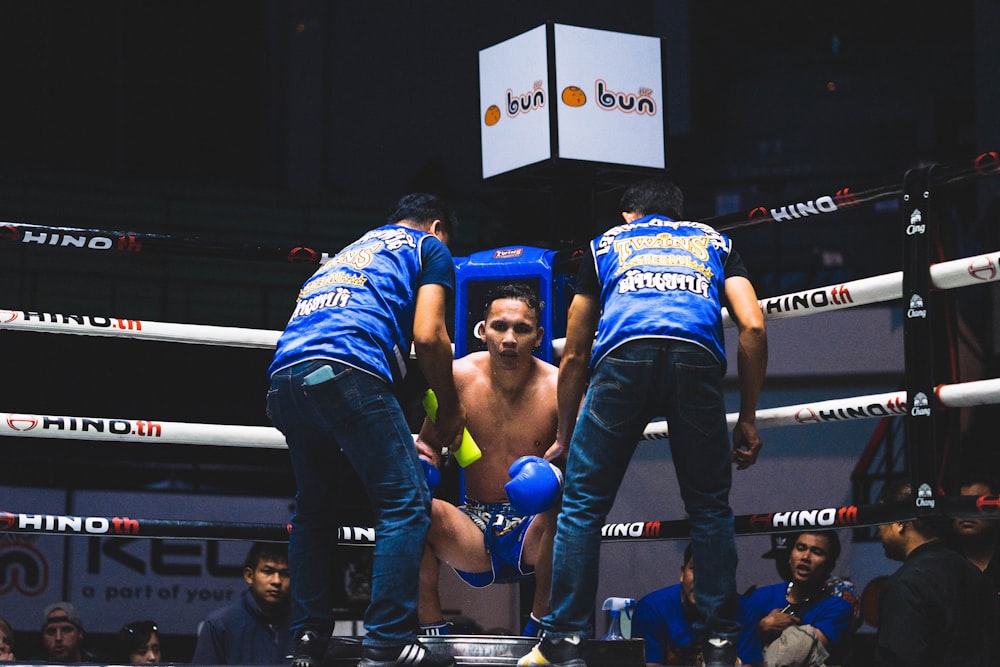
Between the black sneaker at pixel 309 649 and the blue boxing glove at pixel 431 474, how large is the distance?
518 millimetres

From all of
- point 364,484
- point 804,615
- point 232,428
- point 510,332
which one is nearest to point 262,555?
point 232,428

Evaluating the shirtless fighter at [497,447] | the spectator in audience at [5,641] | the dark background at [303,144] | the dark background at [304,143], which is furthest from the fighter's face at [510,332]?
the dark background at [304,143]

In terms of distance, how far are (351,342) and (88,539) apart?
6.31 meters

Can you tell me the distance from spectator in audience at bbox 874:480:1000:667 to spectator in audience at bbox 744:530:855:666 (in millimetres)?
928

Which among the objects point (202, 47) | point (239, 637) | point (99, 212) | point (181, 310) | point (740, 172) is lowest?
point (239, 637)

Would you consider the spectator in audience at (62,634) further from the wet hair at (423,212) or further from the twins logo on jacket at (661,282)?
the twins logo on jacket at (661,282)

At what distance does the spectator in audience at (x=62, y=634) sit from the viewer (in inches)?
239

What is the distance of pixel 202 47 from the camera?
1176 cm

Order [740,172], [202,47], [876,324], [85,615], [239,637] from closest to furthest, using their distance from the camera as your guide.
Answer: [239,637], [85,615], [876,324], [202,47], [740,172]

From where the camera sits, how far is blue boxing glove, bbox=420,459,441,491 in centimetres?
349

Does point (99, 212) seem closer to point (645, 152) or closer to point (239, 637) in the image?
point (239, 637)

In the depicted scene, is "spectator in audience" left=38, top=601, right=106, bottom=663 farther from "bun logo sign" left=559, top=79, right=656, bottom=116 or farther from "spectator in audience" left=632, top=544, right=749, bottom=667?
"bun logo sign" left=559, top=79, right=656, bottom=116

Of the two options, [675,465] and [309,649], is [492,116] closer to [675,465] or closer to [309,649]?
[675,465]

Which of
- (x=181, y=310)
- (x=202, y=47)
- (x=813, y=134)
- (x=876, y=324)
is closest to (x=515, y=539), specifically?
(x=876, y=324)
